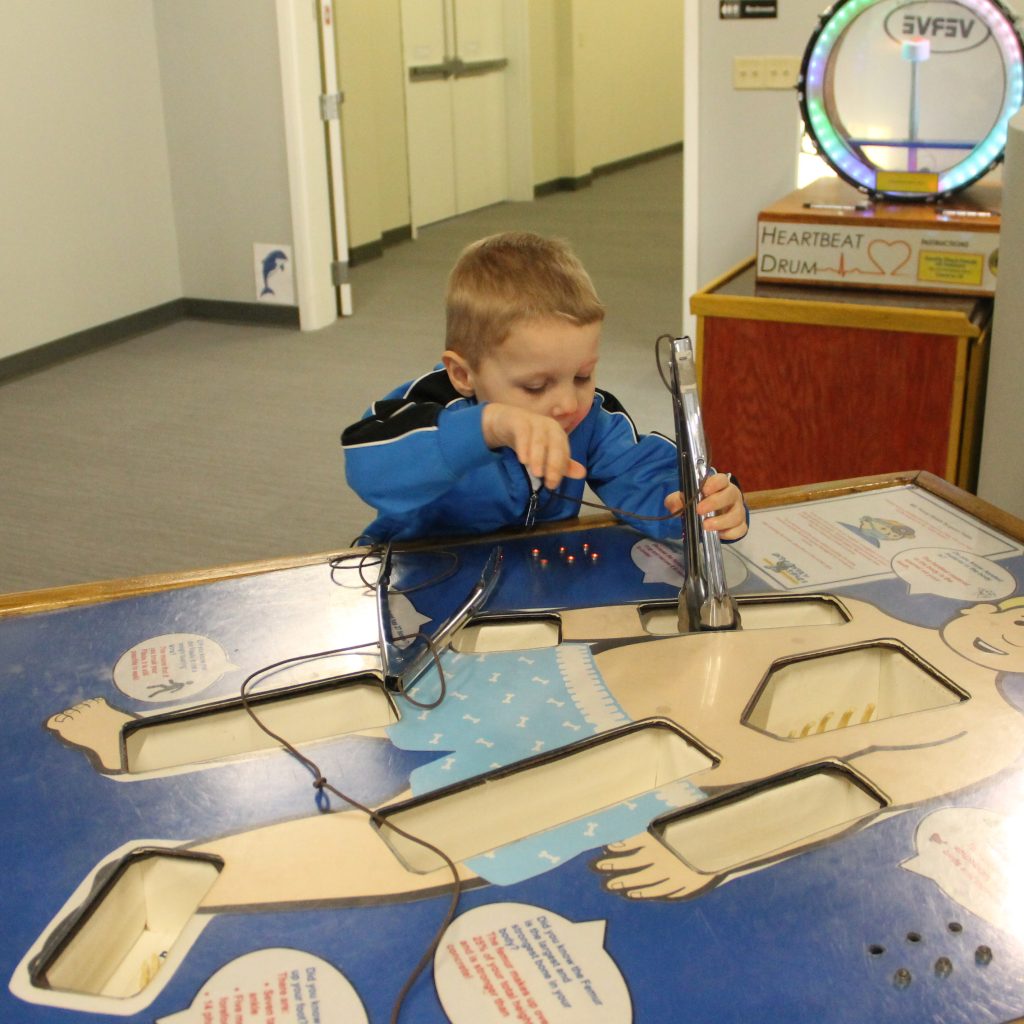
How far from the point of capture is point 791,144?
10.8 ft

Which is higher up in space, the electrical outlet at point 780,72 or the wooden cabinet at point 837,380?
the electrical outlet at point 780,72

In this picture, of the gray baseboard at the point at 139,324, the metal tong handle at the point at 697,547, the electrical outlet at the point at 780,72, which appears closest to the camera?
the metal tong handle at the point at 697,547

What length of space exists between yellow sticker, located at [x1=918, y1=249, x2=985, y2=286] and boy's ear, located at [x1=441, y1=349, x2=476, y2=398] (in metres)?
1.09

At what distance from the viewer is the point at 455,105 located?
6.46m

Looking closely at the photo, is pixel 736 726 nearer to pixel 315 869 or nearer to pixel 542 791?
pixel 542 791

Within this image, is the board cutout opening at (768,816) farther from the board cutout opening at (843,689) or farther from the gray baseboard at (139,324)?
the gray baseboard at (139,324)

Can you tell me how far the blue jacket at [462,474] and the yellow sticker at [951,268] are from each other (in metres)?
0.90

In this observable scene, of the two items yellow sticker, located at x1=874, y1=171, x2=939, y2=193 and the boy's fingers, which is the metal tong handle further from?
yellow sticker, located at x1=874, y1=171, x2=939, y2=193

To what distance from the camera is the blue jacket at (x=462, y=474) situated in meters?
1.19

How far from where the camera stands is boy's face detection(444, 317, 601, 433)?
46.1 inches

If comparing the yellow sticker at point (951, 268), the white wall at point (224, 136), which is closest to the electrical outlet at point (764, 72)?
the yellow sticker at point (951, 268)

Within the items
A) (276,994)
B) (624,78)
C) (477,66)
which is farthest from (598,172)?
(276,994)

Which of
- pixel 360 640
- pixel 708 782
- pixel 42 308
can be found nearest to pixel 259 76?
pixel 42 308

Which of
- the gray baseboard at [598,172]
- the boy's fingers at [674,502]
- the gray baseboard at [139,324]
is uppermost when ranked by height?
the boy's fingers at [674,502]
